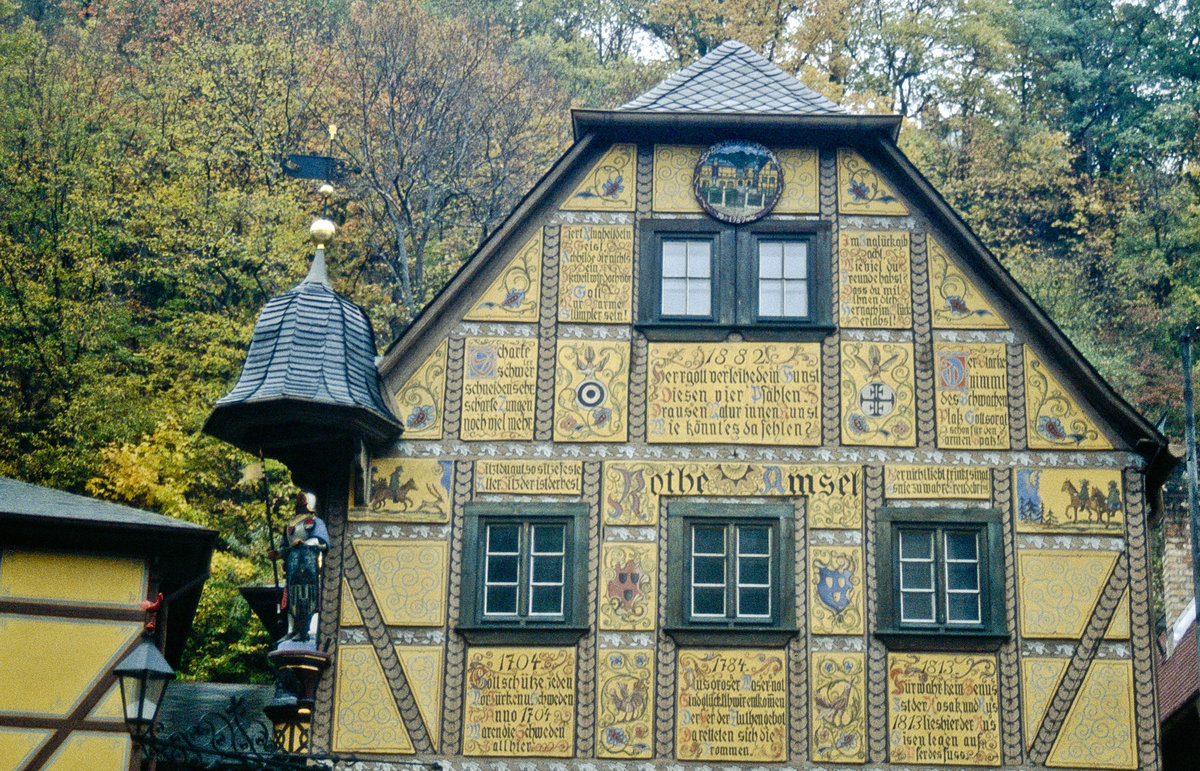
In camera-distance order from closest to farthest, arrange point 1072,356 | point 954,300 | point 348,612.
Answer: point 348,612, point 1072,356, point 954,300

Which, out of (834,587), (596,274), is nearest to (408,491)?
(596,274)

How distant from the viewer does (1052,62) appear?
4156 cm

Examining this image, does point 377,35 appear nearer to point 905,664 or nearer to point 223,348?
point 223,348

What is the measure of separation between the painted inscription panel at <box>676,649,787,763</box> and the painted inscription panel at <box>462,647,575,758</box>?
1.06 meters

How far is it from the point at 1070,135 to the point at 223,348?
2205cm

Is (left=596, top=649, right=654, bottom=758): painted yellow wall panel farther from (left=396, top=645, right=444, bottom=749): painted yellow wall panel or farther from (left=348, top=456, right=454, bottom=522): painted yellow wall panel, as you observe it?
(left=348, top=456, right=454, bottom=522): painted yellow wall panel

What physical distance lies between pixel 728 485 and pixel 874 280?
2592mm

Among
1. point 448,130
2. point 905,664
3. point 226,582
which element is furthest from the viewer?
point 448,130

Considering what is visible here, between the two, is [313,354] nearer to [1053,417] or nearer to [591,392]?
[591,392]

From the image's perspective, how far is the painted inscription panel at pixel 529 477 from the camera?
51.6ft

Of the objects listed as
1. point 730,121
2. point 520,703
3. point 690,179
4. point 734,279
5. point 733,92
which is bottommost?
point 520,703

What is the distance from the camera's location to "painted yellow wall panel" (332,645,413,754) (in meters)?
15.0

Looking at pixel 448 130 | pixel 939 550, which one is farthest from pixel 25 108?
pixel 939 550

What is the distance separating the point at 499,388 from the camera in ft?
52.6
